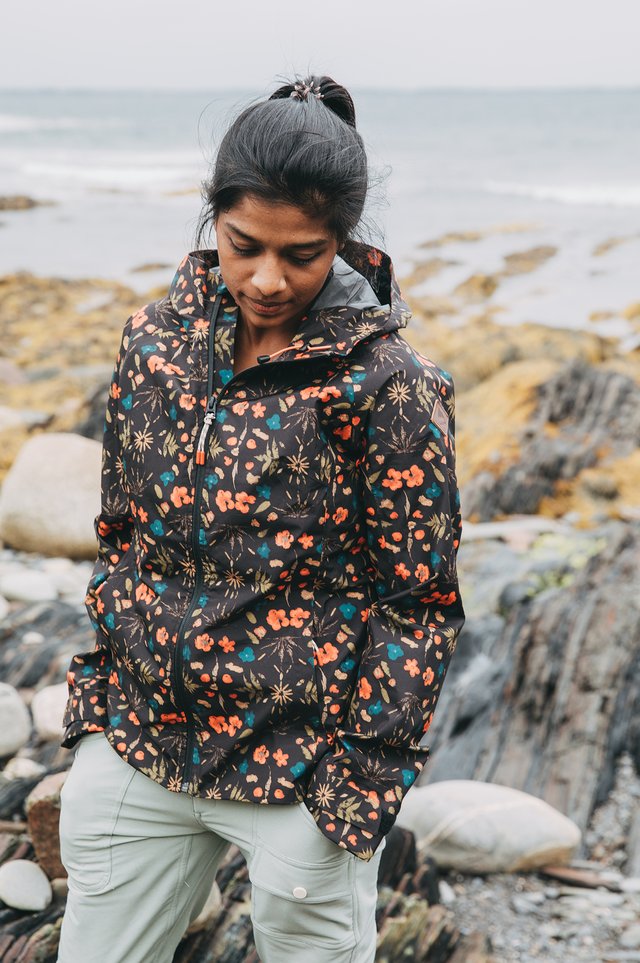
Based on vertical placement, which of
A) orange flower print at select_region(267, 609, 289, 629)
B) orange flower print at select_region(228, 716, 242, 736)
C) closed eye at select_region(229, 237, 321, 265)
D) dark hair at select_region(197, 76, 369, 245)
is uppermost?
dark hair at select_region(197, 76, 369, 245)

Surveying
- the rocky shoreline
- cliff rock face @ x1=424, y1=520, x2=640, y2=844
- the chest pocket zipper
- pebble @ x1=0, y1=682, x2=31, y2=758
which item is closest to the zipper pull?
the chest pocket zipper

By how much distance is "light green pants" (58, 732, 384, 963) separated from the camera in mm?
2176

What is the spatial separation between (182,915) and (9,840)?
1.21 m

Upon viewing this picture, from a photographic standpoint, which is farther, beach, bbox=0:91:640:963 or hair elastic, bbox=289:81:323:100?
beach, bbox=0:91:640:963

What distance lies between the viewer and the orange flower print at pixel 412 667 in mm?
2141

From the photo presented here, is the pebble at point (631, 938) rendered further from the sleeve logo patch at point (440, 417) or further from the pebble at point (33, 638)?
the pebble at point (33, 638)

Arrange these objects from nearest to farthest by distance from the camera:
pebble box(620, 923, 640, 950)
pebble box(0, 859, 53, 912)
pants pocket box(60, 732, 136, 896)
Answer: pants pocket box(60, 732, 136, 896), pebble box(0, 859, 53, 912), pebble box(620, 923, 640, 950)

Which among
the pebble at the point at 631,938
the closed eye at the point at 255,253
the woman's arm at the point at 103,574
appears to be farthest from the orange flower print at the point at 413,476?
the pebble at the point at 631,938

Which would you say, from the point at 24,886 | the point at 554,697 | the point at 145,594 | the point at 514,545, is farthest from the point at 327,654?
the point at 514,545

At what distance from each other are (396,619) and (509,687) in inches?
136

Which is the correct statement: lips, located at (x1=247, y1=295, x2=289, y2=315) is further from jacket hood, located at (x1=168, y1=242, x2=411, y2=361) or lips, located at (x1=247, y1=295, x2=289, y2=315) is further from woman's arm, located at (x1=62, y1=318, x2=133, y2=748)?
woman's arm, located at (x1=62, y1=318, x2=133, y2=748)

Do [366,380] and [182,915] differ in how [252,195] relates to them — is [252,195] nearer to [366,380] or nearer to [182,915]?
[366,380]

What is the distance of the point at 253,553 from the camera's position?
2.15 metres

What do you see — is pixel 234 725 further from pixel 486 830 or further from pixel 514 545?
pixel 514 545
